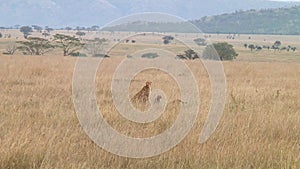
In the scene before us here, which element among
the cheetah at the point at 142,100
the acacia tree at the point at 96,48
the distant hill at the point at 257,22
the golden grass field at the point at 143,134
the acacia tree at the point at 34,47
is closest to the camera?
the golden grass field at the point at 143,134

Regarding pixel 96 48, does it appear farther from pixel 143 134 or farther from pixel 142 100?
pixel 143 134

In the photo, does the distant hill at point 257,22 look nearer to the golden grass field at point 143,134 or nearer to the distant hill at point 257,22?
the distant hill at point 257,22

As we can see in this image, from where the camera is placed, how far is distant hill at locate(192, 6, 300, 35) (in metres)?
160

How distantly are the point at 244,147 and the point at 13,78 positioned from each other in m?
8.27

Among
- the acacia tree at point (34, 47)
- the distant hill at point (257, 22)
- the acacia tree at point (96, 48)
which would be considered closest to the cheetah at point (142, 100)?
the acacia tree at point (96, 48)

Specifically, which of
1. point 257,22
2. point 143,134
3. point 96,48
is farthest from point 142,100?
point 257,22

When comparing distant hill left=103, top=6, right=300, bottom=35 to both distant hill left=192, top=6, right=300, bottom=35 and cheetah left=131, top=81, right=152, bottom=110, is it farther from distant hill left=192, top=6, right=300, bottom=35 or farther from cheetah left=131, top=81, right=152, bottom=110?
cheetah left=131, top=81, right=152, bottom=110

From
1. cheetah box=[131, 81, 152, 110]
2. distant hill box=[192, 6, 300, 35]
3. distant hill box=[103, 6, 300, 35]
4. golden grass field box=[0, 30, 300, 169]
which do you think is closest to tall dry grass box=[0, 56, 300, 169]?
golden grass field box=[0, 30, 300, 169]

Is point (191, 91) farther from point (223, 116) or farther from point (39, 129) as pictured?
point (39, 129)

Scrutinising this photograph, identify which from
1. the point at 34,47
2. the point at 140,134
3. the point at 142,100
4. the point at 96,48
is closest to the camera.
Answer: the point at 140,134

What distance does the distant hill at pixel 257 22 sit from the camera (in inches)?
6314

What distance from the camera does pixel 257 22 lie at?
6742 inches

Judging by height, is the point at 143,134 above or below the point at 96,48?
below

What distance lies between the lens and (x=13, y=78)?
12141mm
